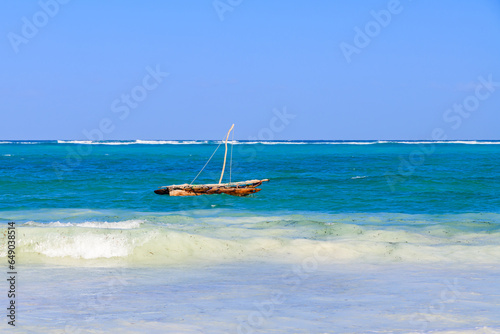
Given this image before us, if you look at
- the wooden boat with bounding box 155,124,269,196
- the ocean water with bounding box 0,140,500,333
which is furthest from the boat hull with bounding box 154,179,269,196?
the ocean water with bounding box 0,140,500,333

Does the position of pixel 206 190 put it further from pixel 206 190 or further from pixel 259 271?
pixel 259 271

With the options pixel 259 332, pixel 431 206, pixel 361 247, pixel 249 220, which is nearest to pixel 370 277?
pixel 361 247

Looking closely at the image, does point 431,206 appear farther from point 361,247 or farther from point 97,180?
point 97,180

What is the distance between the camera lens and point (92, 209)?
91.2 feet

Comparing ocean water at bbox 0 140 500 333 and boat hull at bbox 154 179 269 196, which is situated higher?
ocean water at bbox 0 140 500 333

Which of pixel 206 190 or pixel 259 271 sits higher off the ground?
pixel 259 271

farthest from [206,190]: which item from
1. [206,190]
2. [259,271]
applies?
[259,271]

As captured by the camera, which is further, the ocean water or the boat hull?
the boat hull

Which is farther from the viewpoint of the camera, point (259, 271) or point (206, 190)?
point (206, 190)

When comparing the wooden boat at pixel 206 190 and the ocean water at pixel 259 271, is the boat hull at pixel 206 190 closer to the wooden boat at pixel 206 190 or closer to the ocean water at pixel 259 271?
the wooden boat at pixel 206 190

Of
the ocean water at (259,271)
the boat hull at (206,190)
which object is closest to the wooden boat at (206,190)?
the boat hull at (206,190)

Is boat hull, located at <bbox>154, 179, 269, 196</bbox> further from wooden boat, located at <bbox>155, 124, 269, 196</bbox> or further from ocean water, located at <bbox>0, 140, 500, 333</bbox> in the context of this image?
ocean water, located at <bbox>0, 140, 500, 333</bbox>

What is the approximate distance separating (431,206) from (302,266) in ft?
59.2

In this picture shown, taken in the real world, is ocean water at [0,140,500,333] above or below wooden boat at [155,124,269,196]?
above
